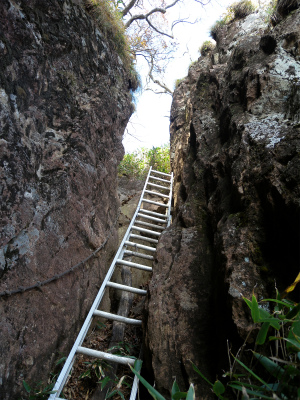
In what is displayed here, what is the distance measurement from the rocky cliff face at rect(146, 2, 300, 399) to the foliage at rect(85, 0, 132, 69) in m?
2.62

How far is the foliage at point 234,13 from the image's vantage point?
6629mm

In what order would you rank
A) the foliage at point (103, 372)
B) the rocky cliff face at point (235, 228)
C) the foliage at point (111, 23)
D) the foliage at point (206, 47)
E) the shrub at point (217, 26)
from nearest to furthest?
the rocky cliff face at point (235, 228) < the foliage at point (103, 372) < the foliage at point (111, 23) < the shrub at point (217, 26) < the foliage at point (206, 47)

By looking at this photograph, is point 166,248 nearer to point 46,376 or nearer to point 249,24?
point 46,376

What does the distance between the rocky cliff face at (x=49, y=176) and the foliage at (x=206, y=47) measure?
4339mm

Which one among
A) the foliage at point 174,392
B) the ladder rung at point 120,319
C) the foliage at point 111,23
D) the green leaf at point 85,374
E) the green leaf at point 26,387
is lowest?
the green leaf at point 85,374

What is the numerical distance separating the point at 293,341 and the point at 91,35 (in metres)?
5.08

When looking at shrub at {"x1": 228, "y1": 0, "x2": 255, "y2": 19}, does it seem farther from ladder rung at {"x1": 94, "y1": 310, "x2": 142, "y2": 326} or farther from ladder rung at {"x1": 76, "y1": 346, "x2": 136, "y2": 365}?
ladder rung at {"x1": 76, "y1": 346, "x2": 136, "y2": 365}

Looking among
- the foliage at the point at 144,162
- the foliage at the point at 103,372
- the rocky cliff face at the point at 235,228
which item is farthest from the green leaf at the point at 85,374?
the foliage at the point at 144,162

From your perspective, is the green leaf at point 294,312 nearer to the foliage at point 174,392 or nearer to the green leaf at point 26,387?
the foliage at point 174,392

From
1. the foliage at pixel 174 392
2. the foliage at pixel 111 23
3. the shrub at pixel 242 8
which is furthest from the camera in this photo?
the shrub at pixel 242 8

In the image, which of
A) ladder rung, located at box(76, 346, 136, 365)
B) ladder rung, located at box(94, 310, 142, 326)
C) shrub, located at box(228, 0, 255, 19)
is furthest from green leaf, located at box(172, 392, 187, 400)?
shrub, located at box(228, 0, 255, 19)

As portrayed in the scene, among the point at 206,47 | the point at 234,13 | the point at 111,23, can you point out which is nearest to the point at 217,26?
the point at 234,13

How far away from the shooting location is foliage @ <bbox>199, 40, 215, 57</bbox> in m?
7.66

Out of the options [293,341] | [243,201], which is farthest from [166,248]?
[293,341]
